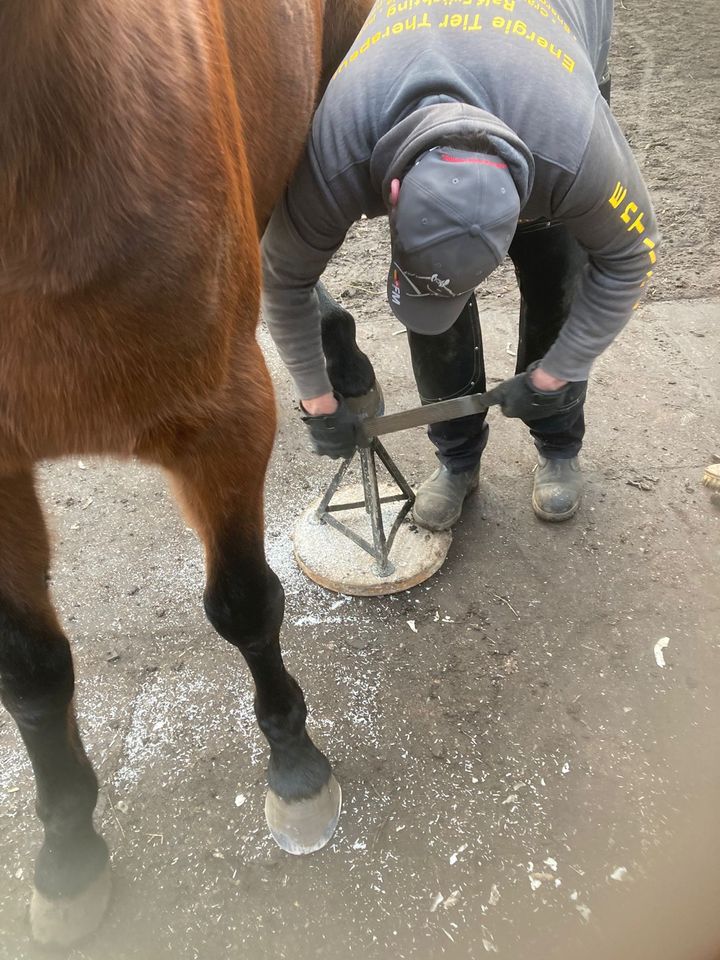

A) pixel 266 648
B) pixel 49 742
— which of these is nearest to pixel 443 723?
pixel 266 648

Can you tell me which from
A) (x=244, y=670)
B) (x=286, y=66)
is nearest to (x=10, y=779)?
(x=244, y=670)

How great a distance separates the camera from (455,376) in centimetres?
196

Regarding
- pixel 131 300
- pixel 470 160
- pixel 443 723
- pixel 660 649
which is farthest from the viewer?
pixel 660 649

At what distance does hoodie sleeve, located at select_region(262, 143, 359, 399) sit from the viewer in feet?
4.57

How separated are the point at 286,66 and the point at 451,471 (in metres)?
1.12

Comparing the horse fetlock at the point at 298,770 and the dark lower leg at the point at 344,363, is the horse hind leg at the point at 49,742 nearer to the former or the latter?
the horse fetlock at the point at 298,770

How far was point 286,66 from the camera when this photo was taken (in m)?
1.34

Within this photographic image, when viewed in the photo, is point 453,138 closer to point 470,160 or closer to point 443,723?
point 470,160

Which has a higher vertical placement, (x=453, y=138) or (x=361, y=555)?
(x=453, y=138)

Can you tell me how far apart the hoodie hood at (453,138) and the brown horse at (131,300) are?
0.77 ft

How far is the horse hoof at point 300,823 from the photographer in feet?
4.63

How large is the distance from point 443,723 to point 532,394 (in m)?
0.75

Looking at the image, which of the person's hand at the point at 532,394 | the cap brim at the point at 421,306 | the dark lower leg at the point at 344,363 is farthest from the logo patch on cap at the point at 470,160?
the dark lower leg at the point at 344,363

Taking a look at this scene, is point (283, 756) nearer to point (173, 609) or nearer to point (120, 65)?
point (173, 609)
